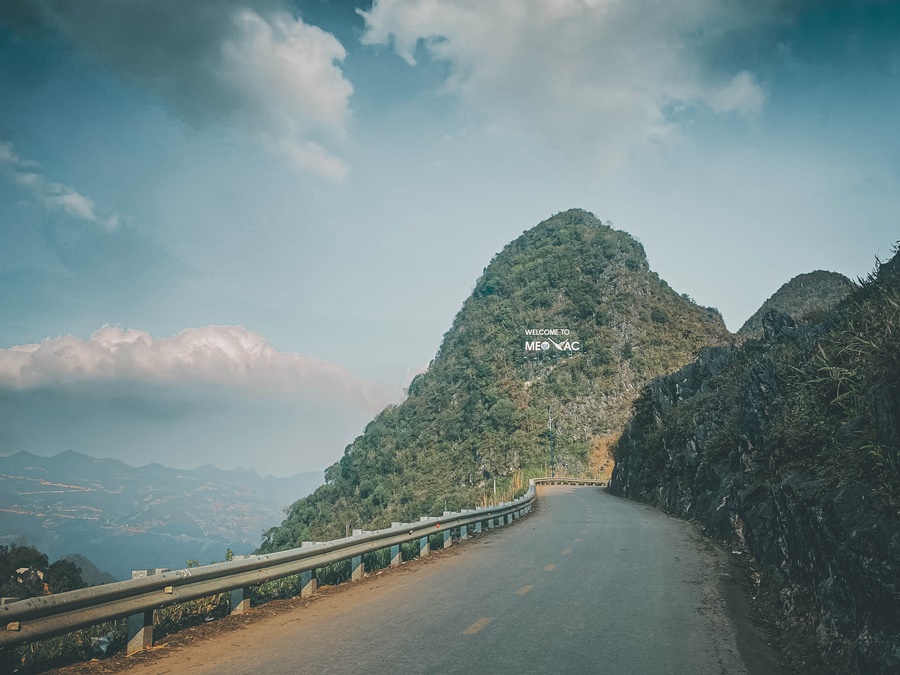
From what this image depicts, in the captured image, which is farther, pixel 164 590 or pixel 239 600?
pixel 239 600

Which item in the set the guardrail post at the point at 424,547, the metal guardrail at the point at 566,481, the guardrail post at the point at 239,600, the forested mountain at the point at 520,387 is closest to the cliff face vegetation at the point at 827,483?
the guardrail post at the point at 239,600

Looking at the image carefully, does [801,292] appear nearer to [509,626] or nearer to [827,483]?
[827,483]

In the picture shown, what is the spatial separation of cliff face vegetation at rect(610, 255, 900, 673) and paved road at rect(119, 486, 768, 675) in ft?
3.33

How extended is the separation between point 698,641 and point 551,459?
253 ft

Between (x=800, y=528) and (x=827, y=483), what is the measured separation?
0.86 m

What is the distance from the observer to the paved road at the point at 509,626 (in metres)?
5.64

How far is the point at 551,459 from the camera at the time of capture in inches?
3214

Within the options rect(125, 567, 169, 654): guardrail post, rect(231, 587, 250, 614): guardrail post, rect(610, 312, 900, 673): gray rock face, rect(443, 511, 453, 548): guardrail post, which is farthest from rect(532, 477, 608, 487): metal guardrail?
rect(125, 567, 169, 654): guardrail post

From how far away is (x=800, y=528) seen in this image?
25.3 feet

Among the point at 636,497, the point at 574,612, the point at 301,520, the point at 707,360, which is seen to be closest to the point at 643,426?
the point at 636,497

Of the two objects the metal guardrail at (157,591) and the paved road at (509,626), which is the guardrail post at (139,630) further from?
the paved road at (509,626)

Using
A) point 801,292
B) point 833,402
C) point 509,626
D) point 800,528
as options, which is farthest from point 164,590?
point 801,292

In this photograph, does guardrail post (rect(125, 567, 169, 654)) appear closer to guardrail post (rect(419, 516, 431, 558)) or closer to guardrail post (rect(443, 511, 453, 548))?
guardrail post (rect(419, 516, 431, 558))

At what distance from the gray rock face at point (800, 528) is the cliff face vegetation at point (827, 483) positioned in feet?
0.06
